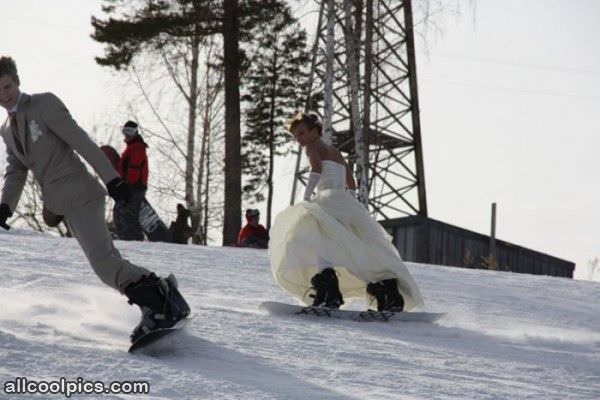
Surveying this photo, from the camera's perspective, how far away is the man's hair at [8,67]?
22.7 ft

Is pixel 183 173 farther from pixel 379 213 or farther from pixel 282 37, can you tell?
pixel 379 213

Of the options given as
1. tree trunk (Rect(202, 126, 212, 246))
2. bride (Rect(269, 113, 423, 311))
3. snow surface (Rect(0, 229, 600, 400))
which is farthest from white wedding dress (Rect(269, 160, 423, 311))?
tree trunk (Rect(202, 126, 212, 246))

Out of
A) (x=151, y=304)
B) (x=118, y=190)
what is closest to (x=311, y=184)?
(x=151, y=304)

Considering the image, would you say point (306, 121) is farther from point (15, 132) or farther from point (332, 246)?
point (15, 132)

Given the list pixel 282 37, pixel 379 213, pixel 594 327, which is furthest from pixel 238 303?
pixel 282 37

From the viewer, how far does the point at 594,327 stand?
1030 centimetres

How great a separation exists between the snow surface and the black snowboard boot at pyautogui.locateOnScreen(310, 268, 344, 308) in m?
0.31

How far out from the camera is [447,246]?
2700 centimetres

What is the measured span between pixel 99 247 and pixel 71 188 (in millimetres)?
326

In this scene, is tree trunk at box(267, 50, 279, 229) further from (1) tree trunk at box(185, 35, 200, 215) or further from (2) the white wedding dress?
(2) the white wedding dress

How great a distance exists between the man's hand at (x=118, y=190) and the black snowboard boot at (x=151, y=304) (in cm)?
52

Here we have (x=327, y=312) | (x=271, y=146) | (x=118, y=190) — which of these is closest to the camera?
(x=118, y=190)

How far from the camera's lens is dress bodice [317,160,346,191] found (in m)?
9.77

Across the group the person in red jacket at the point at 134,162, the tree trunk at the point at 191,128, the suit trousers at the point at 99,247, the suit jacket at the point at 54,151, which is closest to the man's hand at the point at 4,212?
the suit jacket at the point at 54,151
